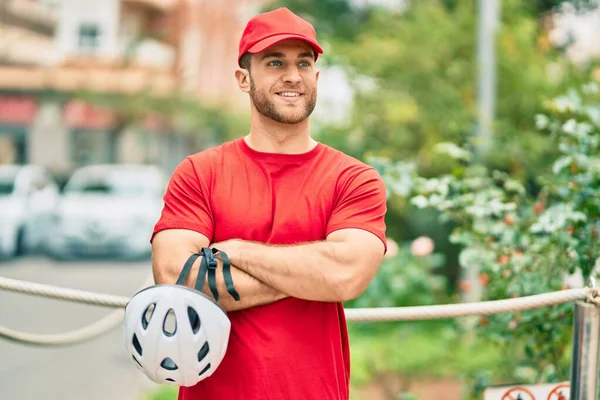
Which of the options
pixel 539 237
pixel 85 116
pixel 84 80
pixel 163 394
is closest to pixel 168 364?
pixel 539 237

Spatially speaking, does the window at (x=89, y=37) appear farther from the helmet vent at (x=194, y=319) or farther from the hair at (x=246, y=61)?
the helmet vent at (x=194, y=319)

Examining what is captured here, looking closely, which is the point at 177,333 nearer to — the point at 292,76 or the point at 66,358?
the point at 292,76

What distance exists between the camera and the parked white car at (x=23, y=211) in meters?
14.9

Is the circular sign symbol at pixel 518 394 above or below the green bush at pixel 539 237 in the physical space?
below

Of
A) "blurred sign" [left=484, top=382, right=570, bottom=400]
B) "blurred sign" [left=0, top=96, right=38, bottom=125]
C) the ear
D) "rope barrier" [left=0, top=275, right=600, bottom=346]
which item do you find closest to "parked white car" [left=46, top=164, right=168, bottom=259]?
"rope barrier" [left=0, top=275, right=600, bottom=346]

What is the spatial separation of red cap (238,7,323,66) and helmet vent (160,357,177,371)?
2.90ft

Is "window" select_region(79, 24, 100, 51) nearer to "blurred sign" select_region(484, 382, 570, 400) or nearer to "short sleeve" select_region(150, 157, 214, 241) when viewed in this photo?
"blurred sign" select_region(484, 382, 570, 400)

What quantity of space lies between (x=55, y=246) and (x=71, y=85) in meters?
16.2

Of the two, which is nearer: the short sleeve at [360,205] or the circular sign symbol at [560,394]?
the short sleeve at [360,205]

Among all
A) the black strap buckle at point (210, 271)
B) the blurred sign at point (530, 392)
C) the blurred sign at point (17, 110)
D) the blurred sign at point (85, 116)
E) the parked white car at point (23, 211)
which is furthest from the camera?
the blurred sign at point (85, 116)

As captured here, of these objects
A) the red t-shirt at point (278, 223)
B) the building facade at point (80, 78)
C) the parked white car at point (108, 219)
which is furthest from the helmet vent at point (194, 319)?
the building facade at point (80, 78)

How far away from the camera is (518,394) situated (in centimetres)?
294

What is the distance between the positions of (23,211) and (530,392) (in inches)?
540

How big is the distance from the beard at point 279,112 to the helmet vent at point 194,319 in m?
0.62
